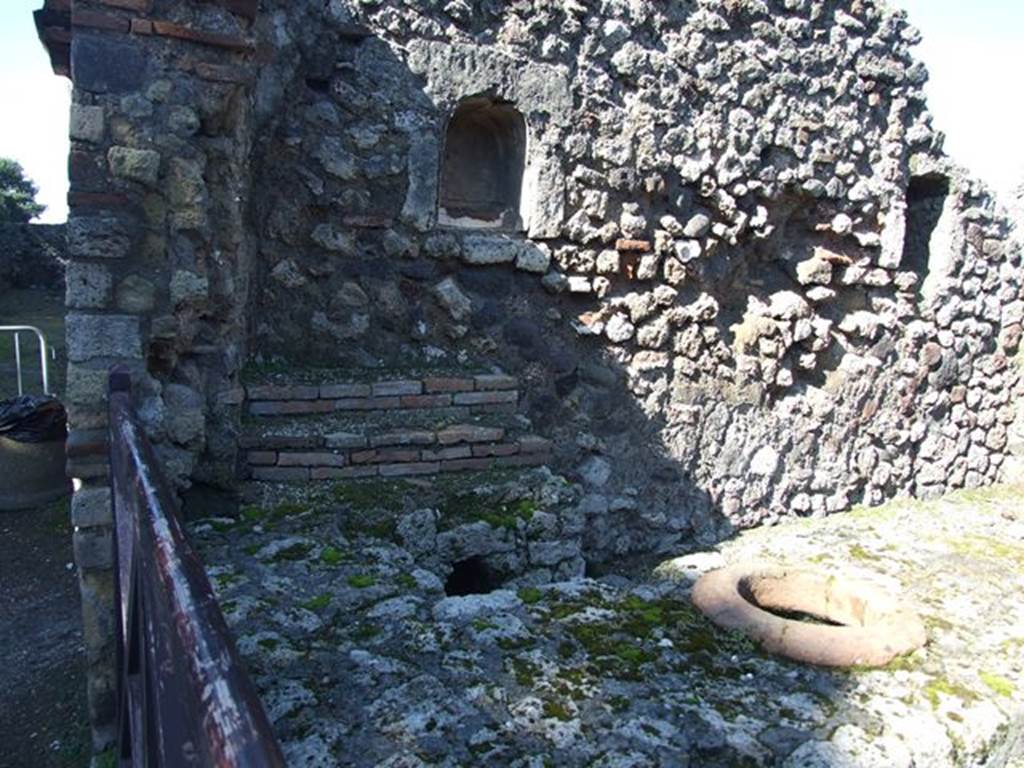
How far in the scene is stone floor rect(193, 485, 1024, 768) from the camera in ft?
6.31

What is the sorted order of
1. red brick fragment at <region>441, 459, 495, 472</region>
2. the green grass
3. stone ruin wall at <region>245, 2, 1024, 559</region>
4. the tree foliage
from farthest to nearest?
1. the tree foliage
2. the green grass
3. stone ruin wall at <region>245, 2, 1024, 559</region>
4. red brick fragment at <region>441, 459, 495, 472</region>

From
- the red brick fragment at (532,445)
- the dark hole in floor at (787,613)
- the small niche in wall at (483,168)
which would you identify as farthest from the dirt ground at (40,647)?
the small niche in wall at (483,168)

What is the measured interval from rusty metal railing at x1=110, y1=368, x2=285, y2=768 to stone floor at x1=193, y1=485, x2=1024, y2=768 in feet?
1.88

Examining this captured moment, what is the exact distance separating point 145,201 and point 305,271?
3.85 feet

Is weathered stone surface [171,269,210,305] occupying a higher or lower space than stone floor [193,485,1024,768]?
higher

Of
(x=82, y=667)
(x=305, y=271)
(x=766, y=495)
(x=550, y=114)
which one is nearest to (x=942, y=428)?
(x=766, y=495)

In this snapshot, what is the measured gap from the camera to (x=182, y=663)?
2.87 feet

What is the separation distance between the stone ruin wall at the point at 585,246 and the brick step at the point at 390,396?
236 mm

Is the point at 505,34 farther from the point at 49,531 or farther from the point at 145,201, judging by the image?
the point at 49,531

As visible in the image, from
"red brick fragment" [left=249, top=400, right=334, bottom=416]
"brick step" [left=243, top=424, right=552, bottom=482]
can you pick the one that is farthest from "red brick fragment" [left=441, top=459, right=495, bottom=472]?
"red brick fragment" [left=249, top=400, right=334, bottom=416]

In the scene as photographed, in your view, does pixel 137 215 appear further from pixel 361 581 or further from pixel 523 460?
pixel 523 460

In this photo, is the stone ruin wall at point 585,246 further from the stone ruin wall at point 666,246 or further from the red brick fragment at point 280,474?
the red brick fragment at point 280,474

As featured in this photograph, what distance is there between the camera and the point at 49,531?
4496 mm

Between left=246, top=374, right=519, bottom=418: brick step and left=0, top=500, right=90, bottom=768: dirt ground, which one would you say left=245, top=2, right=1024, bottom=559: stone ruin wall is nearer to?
left=246, top=374, right=519, bottom=418: brick step
